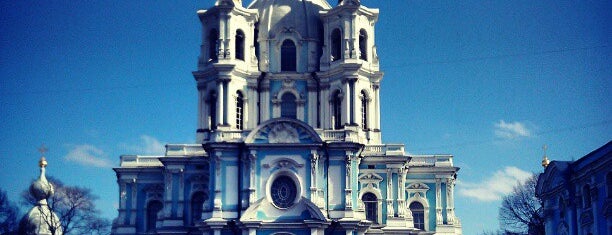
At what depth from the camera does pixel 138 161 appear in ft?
199

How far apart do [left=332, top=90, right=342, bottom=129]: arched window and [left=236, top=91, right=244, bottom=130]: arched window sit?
5.37 m

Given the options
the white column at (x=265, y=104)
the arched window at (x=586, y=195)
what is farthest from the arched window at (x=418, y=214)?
the arched window at (x=586, y=195)

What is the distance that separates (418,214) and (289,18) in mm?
14056

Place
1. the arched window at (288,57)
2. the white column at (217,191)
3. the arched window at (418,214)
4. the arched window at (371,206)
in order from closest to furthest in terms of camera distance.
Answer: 1. the white column at (217,191)
2. the arched window at (371,206)
3. the arched window at (418,214)
4. the arched window at (288,57)

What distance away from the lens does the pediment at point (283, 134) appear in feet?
179

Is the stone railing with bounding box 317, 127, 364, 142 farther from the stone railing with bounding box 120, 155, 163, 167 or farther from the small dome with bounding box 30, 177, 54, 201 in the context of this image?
the small dome with bounding box 30, 177, 54, 201

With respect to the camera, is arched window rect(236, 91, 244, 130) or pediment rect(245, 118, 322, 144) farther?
arched window rect(236, 91, 244, 130)

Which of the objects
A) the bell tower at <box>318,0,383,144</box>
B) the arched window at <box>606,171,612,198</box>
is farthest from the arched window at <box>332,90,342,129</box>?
the arched window at <box>606,171,612,198</box>

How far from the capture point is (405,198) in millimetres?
59500

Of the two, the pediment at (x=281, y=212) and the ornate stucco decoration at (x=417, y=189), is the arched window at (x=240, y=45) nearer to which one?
the pediment at (x=281, y=212)

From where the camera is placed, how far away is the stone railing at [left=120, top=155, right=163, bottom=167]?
60.6 meters

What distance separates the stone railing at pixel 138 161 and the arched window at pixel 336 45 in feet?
39.8

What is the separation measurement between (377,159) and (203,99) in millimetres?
11096

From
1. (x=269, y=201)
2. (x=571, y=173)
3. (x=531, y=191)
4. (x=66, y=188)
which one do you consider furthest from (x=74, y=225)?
(x=531, y=191)
